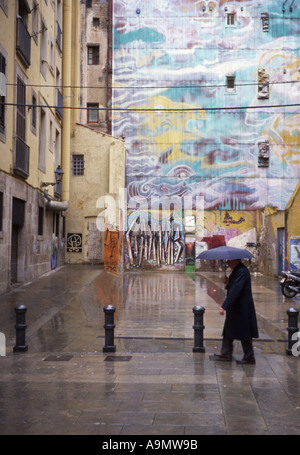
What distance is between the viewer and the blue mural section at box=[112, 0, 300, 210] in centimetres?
3322

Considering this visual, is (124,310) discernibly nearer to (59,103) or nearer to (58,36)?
(59,103)

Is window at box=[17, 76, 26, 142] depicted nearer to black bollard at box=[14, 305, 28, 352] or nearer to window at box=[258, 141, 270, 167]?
black bollard at box=[14, 305, 28, 352]

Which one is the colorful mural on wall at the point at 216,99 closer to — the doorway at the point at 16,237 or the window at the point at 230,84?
the window at the point at 230,84

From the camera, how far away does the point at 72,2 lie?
1153 inches

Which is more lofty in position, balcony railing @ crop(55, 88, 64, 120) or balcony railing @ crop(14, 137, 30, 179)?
balcony railing @ crop(55, 88, 64, 120)

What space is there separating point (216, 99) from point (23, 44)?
60.2ft

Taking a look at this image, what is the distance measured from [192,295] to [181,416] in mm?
11946

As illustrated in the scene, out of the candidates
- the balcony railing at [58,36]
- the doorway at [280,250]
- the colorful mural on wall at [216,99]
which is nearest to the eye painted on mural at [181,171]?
the colorful mural on wall at [216,99]

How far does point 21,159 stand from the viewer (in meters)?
17.4

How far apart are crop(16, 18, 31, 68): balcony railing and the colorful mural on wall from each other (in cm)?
1565

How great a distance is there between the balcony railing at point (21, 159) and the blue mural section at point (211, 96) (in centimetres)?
1533

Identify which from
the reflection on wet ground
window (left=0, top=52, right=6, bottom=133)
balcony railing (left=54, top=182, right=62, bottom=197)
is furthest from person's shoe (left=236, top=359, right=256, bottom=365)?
balcony railing (left=54, top=182, right=62, bottom=197)

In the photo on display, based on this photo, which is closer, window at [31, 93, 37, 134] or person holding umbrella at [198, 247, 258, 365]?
person holding umbrella at [198, 247, 258, 365]
